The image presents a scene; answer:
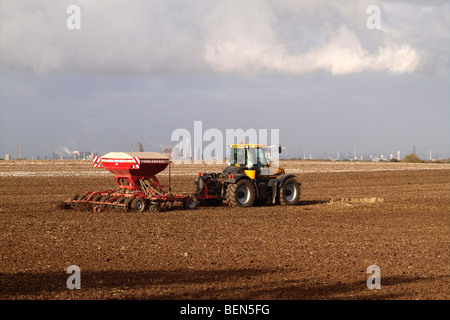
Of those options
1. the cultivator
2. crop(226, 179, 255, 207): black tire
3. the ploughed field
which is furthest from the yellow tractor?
the cultivator

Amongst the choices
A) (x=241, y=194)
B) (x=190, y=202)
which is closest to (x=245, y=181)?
(x=241, y=194)

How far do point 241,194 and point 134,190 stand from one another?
13.4ft

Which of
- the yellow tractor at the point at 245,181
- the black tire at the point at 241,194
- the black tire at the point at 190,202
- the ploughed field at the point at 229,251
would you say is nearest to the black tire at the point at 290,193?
the yellow tractor at the point at 245,181

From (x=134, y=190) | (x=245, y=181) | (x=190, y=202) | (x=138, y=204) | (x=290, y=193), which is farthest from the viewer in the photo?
(x=290, y=193)

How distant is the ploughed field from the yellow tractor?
58cm

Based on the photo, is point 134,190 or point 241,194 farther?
point 241,194

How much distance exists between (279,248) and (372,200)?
1234 centimetres

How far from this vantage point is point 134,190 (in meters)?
20.4

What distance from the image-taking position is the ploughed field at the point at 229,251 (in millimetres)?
9484

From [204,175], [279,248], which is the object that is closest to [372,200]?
[204,175]

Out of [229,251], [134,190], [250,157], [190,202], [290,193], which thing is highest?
[250,157]

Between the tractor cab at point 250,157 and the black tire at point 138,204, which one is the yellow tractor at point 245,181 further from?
the black tire at point 138,204

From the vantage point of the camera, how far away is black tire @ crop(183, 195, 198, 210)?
21.0 m

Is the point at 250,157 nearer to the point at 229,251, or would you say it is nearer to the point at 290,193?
the point at 290,193
